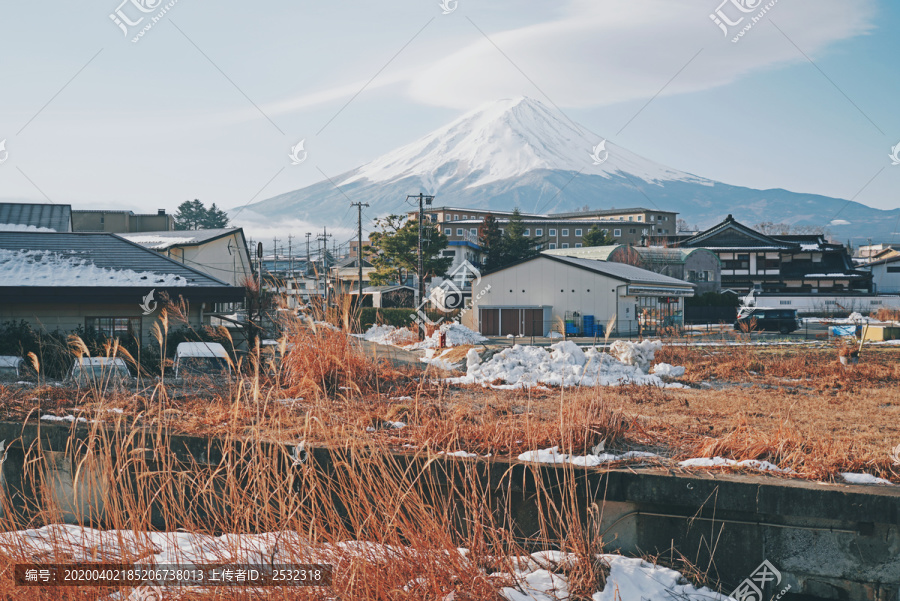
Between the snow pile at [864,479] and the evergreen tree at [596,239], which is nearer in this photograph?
the snow pile at [864,479]

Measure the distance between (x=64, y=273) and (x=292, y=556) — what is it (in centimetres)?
1623

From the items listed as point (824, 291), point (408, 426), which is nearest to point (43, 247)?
point (408, 426)

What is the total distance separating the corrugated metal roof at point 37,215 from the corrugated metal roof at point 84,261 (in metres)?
8.67

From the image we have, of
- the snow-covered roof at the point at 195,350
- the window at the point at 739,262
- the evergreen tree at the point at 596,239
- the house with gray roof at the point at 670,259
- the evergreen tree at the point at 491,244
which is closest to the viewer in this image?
the snow-covered roof at the point at 195,350

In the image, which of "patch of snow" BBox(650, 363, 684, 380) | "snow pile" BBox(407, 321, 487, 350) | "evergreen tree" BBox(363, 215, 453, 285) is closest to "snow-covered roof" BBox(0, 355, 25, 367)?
"patch of snow" BBox(650, 363, 684, 380)

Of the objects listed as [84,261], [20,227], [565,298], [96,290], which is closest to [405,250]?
[565,298]

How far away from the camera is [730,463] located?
200 inches

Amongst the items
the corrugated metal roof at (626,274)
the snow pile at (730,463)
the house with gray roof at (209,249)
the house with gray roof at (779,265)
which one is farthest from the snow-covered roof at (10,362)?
the house with gray roof at (779,265)

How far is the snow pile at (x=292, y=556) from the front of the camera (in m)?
4.00

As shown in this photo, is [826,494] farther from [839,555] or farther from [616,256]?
[616,256]

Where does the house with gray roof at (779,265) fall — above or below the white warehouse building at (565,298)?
above

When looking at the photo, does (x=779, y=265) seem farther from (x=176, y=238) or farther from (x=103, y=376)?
(x=103, y=376)

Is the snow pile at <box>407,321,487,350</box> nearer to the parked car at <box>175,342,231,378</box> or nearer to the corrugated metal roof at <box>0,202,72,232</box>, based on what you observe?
the parked car at <box>175,342,231,378</box>

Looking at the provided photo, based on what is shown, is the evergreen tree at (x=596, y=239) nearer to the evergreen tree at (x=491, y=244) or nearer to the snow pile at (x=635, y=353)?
the evergreen tree at (x=491, y=244)
